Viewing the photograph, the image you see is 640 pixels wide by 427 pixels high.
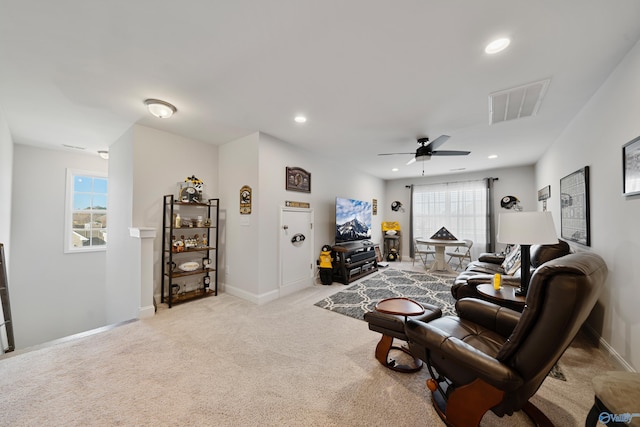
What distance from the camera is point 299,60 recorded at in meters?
1.95

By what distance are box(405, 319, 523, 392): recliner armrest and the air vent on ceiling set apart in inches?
95.2

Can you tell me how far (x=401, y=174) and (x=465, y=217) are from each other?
201 centimetres

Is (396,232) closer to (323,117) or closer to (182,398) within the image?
(323,117)

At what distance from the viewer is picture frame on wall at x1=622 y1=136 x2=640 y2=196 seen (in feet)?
Result: 5.69

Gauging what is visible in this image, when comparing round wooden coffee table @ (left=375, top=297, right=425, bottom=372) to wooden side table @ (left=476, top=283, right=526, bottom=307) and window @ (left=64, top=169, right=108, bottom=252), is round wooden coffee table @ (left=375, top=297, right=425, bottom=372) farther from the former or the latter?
window @ (left=64, top=169, right=108, bottom=252)

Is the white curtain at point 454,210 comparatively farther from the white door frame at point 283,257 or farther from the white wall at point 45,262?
the white wall at point 45,262

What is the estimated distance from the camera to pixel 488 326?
5.88 feet

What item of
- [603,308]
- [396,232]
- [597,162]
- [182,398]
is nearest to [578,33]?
[597,162]

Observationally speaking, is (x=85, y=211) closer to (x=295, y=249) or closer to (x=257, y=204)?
(x=257, y=204)

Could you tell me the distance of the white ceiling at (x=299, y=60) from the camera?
1491mm

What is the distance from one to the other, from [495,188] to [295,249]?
17.4ft

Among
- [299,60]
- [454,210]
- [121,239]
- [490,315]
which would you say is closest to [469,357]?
[490,315]

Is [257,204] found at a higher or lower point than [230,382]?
higher

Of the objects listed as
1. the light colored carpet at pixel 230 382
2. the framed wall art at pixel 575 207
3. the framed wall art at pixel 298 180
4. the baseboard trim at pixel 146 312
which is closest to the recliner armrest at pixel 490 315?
the light colored carpet at pixel 230 382
